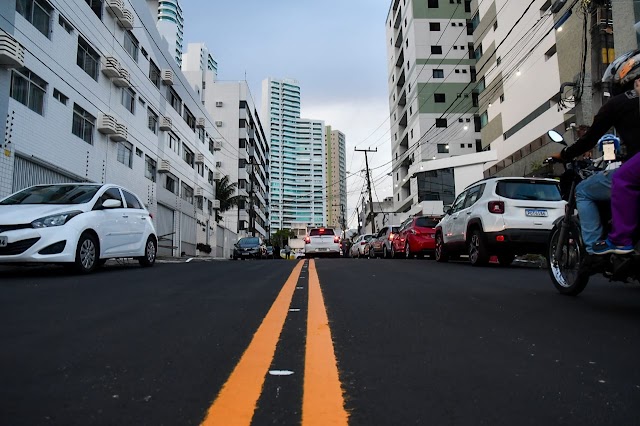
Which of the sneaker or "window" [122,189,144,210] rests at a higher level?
"window" [122,189,144,210]

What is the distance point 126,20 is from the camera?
2409 cm

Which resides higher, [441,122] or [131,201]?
[441,122]

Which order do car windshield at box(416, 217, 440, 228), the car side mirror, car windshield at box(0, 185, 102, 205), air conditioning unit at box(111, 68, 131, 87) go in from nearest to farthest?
1. car windshield at box(0, 185, 102, 205)
2. the car side mirror
3. car windshield at box(416, 217, 440, 228)
4. air conditioning unit at box(111, 68, 131, 87)

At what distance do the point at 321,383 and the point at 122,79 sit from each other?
80.7 feet

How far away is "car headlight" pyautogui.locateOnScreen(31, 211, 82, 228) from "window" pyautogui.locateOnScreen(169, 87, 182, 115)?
1084 inches

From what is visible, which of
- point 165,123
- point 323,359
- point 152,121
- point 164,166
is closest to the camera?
point 323,359

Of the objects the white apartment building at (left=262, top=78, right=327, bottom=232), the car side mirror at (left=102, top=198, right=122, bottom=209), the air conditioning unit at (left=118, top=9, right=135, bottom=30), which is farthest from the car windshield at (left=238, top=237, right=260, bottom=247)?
the white apartment building at (left=262, top=78, right=327, bottom=232)

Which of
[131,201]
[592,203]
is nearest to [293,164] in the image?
[131,201]

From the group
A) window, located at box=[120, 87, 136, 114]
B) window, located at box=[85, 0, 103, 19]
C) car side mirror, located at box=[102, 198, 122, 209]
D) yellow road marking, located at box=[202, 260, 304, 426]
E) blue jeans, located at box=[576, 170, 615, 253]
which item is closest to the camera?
yellow road marking, located at box=[202, 260, 304, 426]

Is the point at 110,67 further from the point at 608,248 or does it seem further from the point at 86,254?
the point at 608,248

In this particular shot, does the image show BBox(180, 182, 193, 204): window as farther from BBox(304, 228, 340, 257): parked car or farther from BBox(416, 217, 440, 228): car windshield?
BBox(416, 217, 440, 228): car windshield

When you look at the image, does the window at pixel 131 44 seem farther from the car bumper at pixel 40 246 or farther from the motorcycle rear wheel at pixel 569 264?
the motorcycle rear wheel at pixel 569 264

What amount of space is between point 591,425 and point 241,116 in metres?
66.1

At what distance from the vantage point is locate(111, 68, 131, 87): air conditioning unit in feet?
77.0
